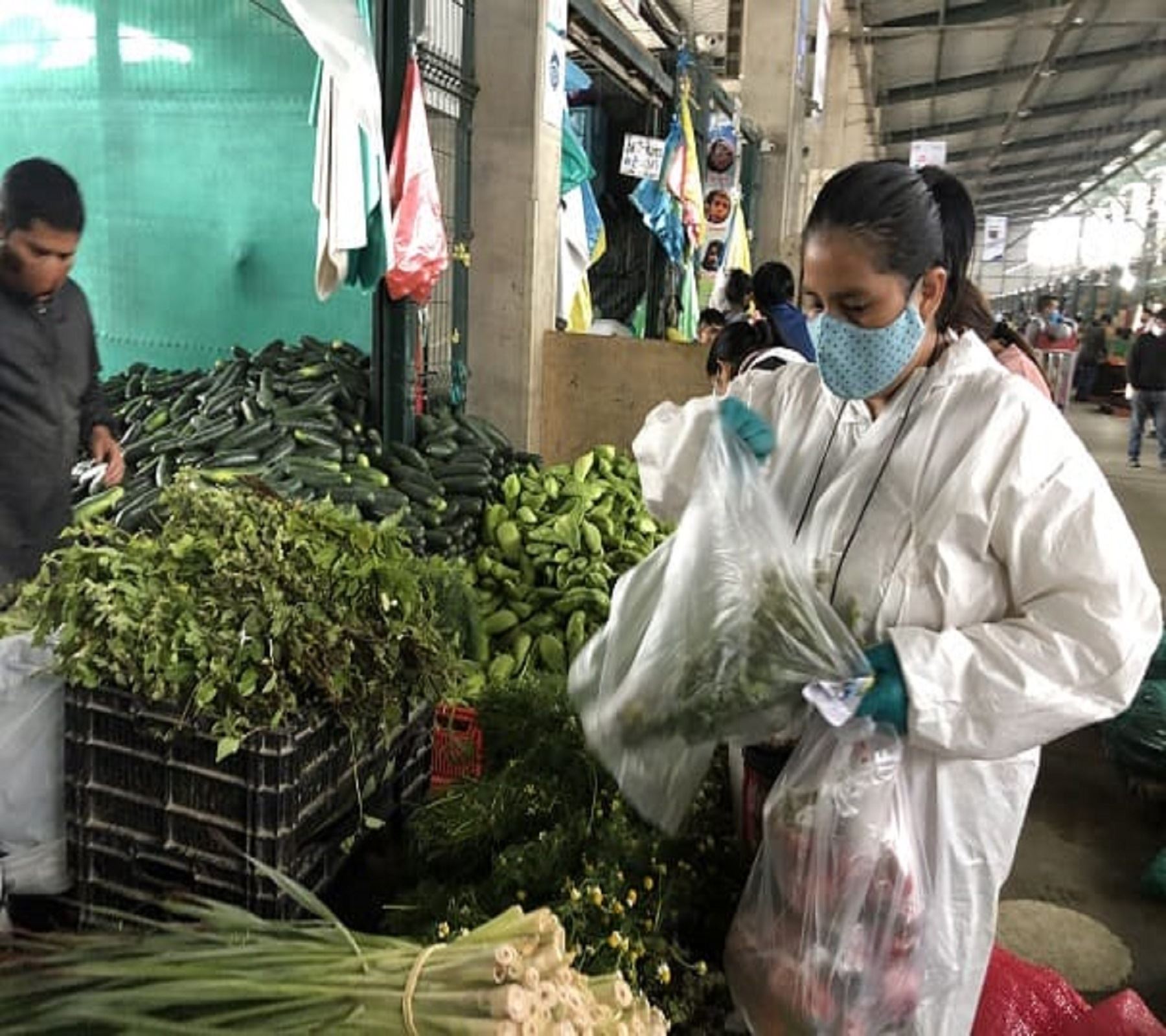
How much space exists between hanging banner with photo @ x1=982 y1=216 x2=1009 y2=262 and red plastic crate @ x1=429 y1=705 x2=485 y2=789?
20.8 m

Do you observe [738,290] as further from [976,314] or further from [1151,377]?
[1151,377]

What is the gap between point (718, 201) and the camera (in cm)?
923

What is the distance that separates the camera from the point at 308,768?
2.08 m

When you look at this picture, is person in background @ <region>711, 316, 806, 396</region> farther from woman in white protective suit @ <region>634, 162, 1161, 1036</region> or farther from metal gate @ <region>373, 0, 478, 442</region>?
woman in white protective suit @ <region>634, 162, 1161, 1036</region>

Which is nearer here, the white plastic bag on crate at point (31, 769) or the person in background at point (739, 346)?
the white plastic bag on crate at point (31, 769)

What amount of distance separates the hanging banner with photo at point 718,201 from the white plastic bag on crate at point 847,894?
7.68 metres

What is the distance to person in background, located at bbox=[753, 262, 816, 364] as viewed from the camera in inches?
174

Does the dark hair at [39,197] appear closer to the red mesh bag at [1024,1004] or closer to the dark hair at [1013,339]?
the red mesh bag at [1024,1004]

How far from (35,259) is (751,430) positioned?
1.48 m

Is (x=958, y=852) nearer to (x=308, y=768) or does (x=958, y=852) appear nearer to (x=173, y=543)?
(x=308, y=768)

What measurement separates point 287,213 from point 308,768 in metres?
4.14

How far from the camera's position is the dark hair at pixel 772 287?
4629 millimetres

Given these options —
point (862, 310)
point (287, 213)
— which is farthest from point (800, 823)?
point (287, 213)

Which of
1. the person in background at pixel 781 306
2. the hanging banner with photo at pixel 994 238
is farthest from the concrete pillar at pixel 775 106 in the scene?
the hanging banner with photo at pixel 994 238
